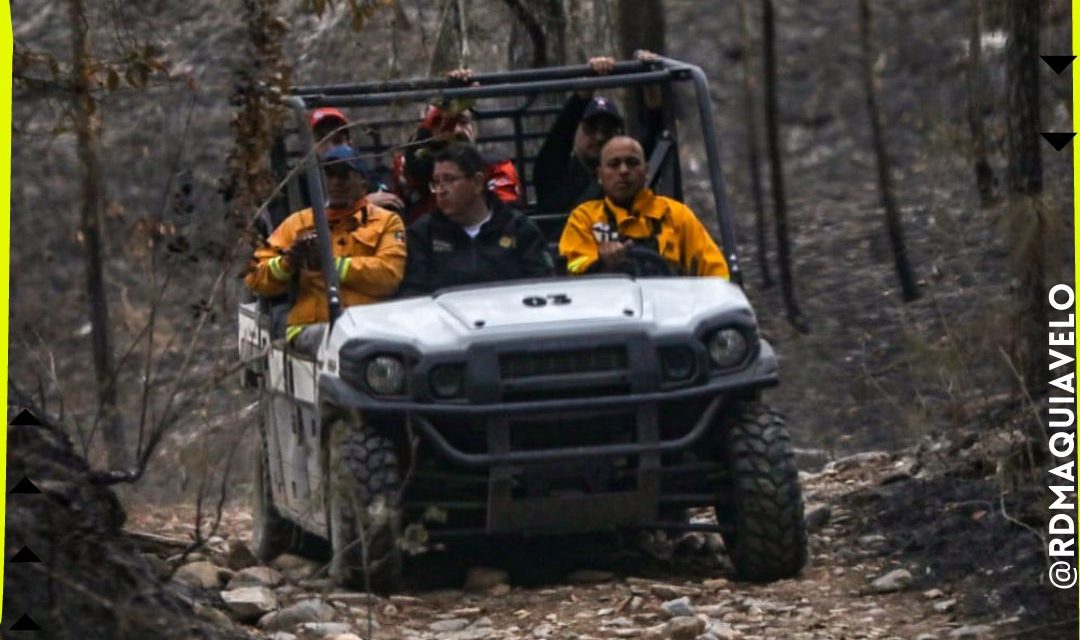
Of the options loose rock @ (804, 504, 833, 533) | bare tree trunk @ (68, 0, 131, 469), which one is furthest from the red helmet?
loose rock @ (804, 504, 833, 533)

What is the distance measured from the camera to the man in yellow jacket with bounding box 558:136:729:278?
9648 millimetres

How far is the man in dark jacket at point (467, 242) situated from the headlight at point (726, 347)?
3.21ft

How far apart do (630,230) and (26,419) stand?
131 inches

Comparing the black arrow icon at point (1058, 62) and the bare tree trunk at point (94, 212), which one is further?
the black arrow icon at point (1058, 62)

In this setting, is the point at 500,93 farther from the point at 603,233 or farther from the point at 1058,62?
the point at 1058,62

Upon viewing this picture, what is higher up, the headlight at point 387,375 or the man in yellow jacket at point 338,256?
the man in yellow jacket at point 338,256

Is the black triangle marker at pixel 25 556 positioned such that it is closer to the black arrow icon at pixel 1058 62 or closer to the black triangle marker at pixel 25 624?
the black triangle marker at pixel 25 624

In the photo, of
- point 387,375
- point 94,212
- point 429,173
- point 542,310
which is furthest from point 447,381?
point 94,212

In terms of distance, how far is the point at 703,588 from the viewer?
9008 mm

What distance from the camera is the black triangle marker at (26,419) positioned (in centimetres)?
704

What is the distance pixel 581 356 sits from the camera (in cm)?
881

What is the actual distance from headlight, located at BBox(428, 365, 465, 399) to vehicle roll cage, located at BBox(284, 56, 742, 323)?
0.56m

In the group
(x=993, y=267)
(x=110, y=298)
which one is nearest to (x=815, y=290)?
(x=993, y=267)

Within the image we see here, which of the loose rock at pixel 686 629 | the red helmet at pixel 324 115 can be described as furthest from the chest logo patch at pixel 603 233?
the loose rock at pixel 686 629
